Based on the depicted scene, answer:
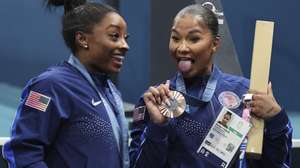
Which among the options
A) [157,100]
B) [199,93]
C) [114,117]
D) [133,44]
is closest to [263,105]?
[199,93]

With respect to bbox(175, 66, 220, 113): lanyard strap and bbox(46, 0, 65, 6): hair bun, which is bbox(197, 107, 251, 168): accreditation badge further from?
bbox(46, 0, 65, 6): hair bun

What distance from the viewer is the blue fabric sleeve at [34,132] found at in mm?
1761

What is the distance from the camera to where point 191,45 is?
196cm

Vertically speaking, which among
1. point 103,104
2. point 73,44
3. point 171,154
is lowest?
point 171,154

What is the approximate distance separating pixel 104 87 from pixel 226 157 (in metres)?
0.48

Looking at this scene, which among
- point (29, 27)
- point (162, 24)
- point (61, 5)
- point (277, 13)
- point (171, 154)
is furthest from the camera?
point (277, 13)

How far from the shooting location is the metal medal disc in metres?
1.88

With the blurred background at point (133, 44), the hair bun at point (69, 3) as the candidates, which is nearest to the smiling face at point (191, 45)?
the hair bun at point (69, 3)

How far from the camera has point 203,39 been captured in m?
1.99

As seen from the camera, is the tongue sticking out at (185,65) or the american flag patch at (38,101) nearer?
the american flag patch at (38,101)

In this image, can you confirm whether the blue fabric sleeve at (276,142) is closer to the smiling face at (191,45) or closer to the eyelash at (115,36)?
the smiling face at (191,45)

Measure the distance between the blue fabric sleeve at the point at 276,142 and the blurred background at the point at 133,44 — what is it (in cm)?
282

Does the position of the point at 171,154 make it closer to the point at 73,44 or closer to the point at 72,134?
the point at 72,134

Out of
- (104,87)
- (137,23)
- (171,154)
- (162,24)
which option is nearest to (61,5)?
(104,87)
